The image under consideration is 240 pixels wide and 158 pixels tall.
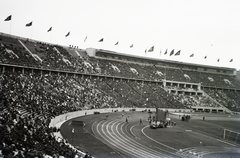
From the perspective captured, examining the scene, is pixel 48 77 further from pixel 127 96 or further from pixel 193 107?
pixel 193 107

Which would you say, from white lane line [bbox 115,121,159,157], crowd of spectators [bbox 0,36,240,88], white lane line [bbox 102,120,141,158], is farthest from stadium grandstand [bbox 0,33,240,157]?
white lane line [bbox 115,121,159,157]

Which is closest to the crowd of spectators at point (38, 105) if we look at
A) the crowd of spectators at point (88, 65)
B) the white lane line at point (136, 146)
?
the crowd of spectators at point (88, 65)

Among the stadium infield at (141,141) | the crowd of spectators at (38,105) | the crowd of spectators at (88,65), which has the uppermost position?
the crowd of spectators at (88,65)

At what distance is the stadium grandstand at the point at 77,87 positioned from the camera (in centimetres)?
2285

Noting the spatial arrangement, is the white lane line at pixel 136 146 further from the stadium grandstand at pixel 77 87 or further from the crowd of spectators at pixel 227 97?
the crowd of spectators at pixel 227 97

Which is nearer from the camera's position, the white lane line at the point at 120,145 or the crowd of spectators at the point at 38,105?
the crowd of spectators at the point at 38,105

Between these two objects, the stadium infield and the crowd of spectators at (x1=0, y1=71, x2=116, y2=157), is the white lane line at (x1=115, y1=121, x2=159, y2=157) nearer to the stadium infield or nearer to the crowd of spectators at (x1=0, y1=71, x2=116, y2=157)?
the stadium infield

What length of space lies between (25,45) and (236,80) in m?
80.0

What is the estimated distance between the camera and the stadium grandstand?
2285 cm

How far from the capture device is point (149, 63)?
90.8 metres

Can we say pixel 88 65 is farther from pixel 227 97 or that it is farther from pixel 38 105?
pixel 227 97

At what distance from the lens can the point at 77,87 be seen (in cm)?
5650

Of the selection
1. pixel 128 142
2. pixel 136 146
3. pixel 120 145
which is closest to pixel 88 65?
pixel 128 142

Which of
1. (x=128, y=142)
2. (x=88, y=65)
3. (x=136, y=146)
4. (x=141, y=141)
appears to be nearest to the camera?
(x=136, y=146)
